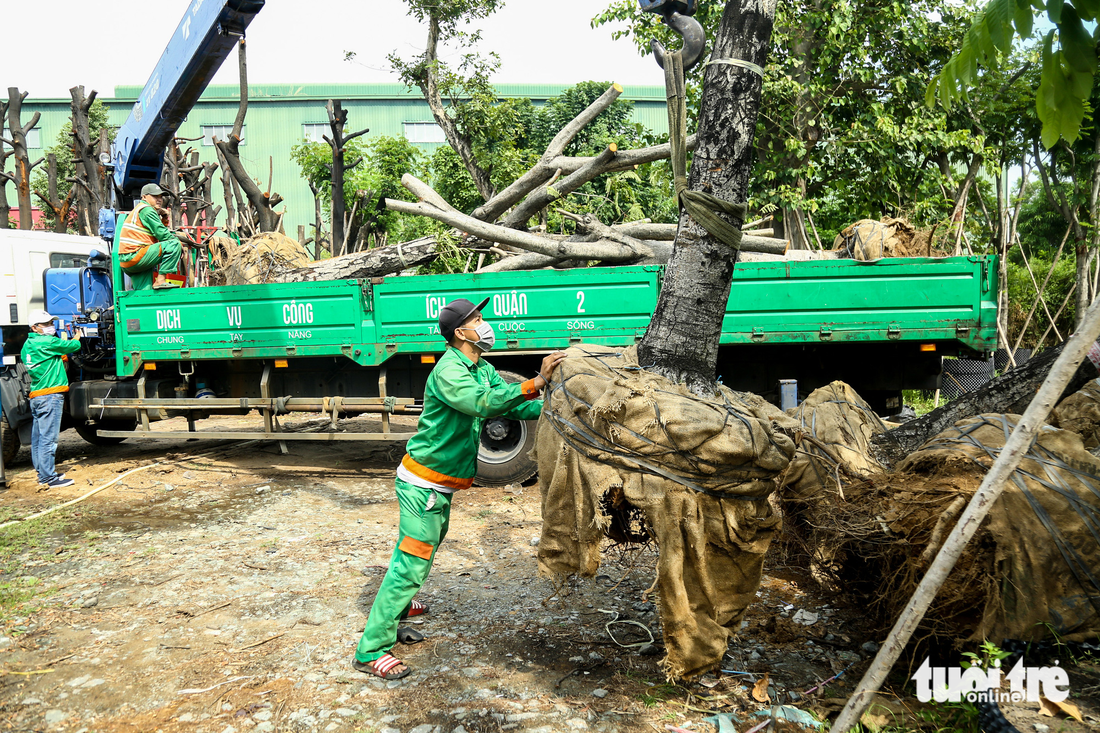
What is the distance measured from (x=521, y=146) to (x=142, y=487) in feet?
Result: 34.5

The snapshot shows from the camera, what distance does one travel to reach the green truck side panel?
6.16 metres

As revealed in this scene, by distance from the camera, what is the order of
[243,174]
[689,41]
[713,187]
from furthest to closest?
[243,174], [689,41], [713,187]

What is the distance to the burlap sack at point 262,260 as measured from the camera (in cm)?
794

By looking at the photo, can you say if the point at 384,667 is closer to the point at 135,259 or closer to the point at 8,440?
the point at 135,259

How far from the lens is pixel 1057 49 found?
2.00 m

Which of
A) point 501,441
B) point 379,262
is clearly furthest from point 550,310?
point 379,262

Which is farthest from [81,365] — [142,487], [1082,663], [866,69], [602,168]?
[866,69]

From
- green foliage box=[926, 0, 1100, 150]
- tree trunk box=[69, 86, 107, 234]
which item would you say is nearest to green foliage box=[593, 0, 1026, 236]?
green foliage box=[926, 0, 1100, 150]

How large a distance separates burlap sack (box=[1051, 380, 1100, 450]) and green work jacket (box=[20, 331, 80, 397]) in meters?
8.09

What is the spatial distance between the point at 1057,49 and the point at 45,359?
824cm

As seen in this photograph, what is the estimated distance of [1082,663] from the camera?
10.2 feet

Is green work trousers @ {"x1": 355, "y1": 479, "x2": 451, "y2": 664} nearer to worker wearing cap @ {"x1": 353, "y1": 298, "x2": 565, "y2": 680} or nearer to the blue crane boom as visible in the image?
worker wearing cap @ {"x1": 353, "y1": 298, "x2": 565, "y2": 680}

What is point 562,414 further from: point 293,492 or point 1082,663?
point 293,492

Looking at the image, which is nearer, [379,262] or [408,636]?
[408,636]
